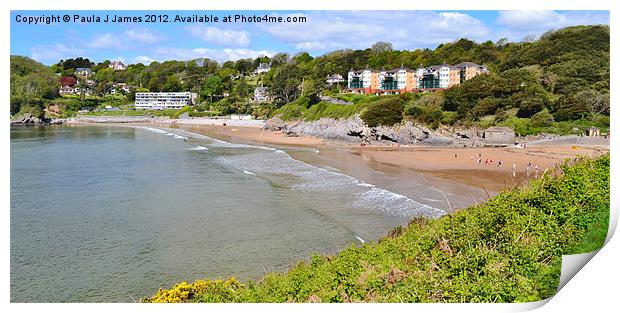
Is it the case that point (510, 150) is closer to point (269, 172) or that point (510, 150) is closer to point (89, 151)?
point (269, 172)

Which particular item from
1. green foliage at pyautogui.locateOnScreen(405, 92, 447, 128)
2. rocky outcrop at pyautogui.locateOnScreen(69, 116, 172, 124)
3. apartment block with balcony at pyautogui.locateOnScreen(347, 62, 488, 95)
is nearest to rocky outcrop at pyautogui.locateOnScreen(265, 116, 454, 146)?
green foliage at pyautogui.locateOnScreen(405, 92, 447, 128)

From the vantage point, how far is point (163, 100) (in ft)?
299

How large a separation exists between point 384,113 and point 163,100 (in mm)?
62117

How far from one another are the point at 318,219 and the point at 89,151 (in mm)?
24126

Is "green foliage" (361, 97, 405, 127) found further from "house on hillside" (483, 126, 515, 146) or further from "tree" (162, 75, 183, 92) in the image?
"tree" (162, 75, 183, 92)

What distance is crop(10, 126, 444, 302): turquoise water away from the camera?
399 inches

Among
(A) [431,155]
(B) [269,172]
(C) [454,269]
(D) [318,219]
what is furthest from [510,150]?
(C) [454,269]

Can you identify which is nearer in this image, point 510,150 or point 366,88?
point 510,150

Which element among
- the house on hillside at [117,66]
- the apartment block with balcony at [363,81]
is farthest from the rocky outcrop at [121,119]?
the apartment block with balcony at [363,81]

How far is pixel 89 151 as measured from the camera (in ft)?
109

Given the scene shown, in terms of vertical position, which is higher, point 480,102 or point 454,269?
point 480,102

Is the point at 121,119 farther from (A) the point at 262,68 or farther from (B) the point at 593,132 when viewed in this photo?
(B) the point at 593,132

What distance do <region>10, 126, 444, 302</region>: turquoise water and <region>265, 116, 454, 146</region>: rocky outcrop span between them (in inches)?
494

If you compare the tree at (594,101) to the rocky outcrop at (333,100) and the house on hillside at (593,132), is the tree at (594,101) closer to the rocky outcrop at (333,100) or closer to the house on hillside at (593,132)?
the house on hillside at (593,132)
